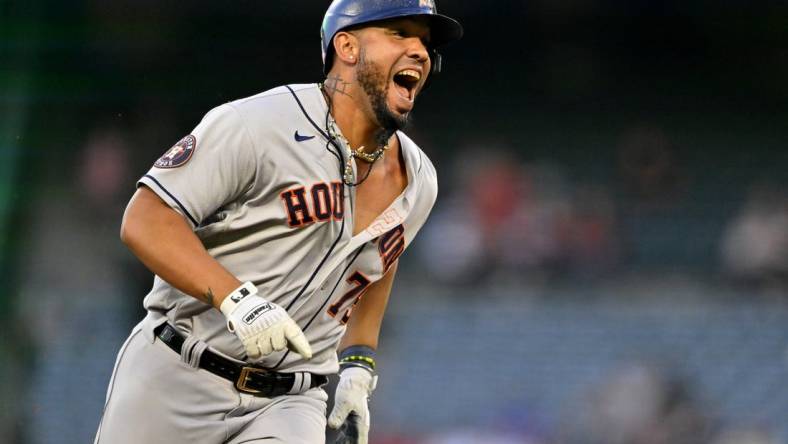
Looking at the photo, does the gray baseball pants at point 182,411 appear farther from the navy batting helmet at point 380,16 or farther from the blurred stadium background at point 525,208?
A: the blurred stadium background at point 525,208

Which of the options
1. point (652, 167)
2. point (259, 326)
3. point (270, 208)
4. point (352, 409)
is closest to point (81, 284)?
point (652, 167)

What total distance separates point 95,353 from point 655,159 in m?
4.21

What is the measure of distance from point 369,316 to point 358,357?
0.13 metres

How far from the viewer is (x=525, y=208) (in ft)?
25.6

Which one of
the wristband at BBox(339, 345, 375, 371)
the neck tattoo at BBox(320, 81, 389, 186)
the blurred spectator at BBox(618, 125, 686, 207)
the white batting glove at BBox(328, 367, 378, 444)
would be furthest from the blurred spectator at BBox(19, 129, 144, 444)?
the neck tattoo at BBox(320, 81, 389, 186)

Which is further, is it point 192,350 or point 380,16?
point 380,16

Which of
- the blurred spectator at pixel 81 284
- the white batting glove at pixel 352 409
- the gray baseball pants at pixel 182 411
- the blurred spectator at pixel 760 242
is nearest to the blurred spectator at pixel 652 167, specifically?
the blurred spectator at pixel 760 242

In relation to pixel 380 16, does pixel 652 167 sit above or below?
below

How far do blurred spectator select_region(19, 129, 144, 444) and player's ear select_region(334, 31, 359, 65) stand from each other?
4635 millimetres

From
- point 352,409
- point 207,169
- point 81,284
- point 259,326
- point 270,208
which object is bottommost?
point 81,284

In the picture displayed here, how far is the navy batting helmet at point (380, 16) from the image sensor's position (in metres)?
2.87

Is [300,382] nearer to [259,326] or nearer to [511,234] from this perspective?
[259,326]

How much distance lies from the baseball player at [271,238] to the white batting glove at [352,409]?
0.20 meters

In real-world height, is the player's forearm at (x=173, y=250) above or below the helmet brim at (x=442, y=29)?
below
